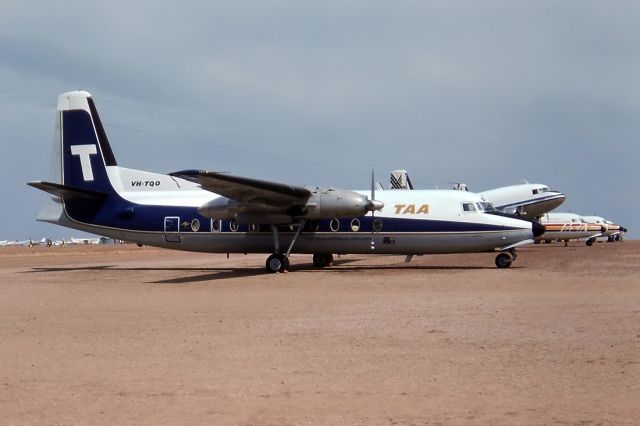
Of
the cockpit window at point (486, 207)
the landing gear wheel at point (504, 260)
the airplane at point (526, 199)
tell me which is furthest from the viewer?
the airplane at point (526, 199)

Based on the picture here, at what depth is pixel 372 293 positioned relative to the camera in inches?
602

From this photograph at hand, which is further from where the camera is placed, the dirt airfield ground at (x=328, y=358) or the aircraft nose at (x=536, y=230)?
the aircraft nose at (x=536, y=230)

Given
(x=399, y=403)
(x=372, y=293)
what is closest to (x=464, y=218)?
(x=372, y=293)

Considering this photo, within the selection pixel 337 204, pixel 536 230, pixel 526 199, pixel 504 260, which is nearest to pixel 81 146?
pixel 337 204

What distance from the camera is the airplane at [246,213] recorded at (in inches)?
912

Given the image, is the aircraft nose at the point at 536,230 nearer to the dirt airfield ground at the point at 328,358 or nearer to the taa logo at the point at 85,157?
the dirt airfield ground at the point at 328,358

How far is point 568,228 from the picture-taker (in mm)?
57438

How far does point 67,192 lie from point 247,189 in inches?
311

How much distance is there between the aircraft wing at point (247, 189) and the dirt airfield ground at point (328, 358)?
6.16 meters

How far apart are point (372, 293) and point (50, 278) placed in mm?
12083

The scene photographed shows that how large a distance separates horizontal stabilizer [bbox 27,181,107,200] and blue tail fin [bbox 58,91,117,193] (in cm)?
53

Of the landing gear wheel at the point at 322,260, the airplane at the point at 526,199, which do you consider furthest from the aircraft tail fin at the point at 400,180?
the landing gear wheel at the point at 322,260

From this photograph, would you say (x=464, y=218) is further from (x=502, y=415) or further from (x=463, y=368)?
(x=502, y=415)

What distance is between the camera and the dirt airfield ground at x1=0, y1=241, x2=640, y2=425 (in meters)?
5.64
